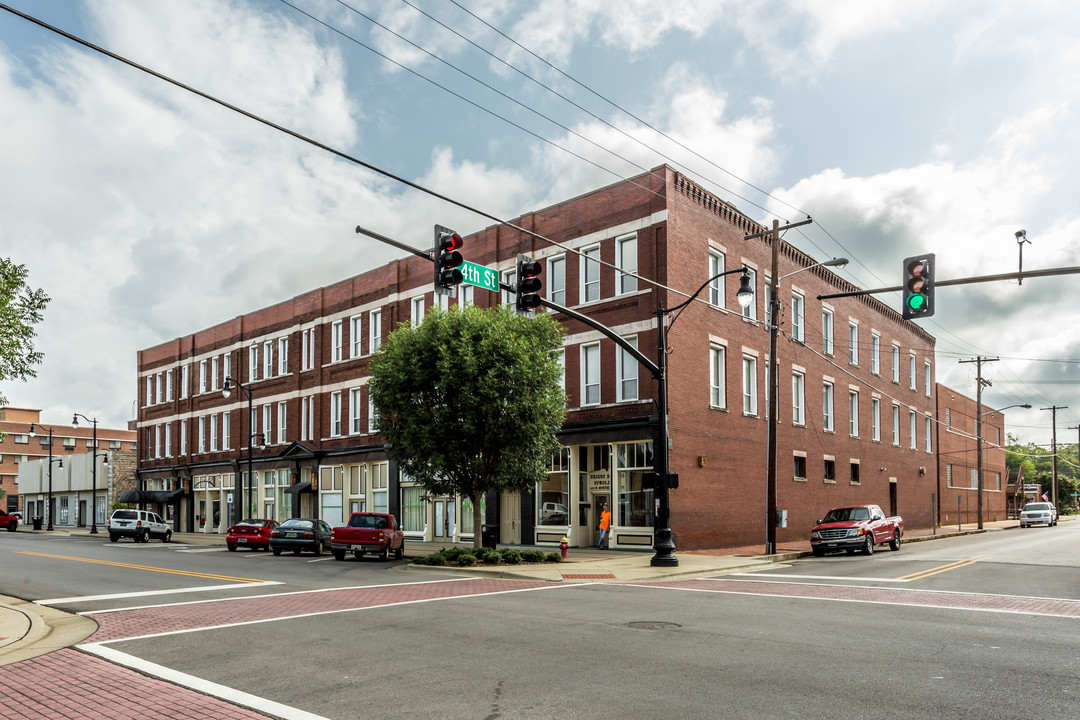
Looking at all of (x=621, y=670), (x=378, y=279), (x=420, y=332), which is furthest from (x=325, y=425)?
(x=621, y=670)

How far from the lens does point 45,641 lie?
448 inches

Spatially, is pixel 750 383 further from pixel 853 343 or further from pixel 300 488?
pixel 300 488

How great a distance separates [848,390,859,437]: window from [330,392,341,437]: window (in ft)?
85.7

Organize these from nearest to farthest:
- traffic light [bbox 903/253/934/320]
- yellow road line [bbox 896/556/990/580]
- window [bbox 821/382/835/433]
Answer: traffic light [bbox 903/253/934/320] < yellow road line [bbox 896/556/990/580] < window [bbox 821/382/835/433]

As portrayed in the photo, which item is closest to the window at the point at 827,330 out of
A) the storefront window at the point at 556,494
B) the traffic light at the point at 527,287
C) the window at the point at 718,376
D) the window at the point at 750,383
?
the window at the point at 750,383

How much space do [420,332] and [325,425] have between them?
2127 cm

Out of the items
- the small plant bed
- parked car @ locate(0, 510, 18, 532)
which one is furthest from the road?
parked car @ locate(0, 510, 18, 532)

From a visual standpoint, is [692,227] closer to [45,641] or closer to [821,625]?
[821,625]

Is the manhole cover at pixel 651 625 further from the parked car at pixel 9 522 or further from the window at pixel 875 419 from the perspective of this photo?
the parked car at pixel 9 522

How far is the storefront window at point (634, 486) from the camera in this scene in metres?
29.4

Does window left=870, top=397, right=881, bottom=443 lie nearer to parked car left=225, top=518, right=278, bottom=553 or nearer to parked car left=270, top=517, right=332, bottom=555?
parked car left=270, top=517, right=332, bottom=555

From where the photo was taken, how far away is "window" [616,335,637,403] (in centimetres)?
2995

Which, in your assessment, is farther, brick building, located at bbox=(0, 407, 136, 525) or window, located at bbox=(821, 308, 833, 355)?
brick building, located at bbox=(0, 407, 136, 525)

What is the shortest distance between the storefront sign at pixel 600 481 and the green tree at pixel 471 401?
4573 millimetres
